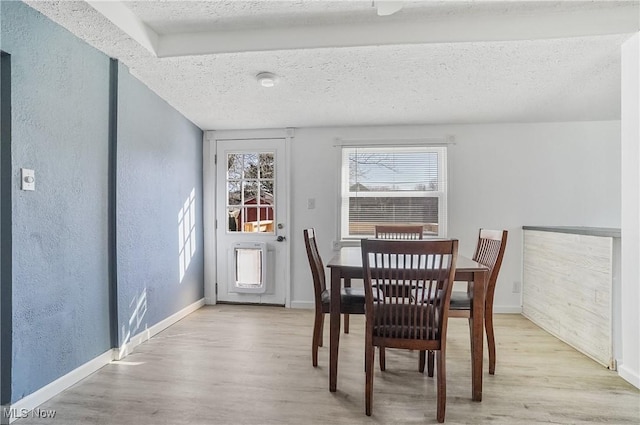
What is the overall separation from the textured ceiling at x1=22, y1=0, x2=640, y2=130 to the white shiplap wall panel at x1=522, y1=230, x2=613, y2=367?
4.23 ft

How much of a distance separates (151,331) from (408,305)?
2.36m

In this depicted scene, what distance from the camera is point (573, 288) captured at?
8.92 feet

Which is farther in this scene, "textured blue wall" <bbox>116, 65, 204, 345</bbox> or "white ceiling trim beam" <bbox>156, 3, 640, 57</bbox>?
"textured blue wall" <bbox>116, 65, 204, 345</bbox>

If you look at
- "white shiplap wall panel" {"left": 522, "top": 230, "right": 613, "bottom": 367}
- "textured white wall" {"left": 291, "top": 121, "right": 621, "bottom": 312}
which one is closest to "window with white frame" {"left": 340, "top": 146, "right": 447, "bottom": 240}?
"textured white wall" {"left": 291, "top": 121, "right": 621, "bottom": 312}

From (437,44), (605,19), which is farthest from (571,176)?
Result: (437,44)

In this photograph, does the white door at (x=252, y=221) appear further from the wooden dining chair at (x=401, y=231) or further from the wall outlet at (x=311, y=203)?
the wooden dining chair at (x=401, y=231)

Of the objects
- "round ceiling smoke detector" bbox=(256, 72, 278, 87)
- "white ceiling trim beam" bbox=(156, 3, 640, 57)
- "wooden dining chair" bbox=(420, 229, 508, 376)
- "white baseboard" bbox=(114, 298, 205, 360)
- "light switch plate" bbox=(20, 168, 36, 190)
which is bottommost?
"white baseboard" bbox=(114, 298, 205, 360)

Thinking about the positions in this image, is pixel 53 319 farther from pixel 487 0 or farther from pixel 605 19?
pixel 605 19

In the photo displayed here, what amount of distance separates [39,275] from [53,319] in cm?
29

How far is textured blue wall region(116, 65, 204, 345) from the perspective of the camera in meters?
2.53

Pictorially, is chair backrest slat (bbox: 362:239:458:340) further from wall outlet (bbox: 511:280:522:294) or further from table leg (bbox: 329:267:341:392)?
wall outlet (bbox: 511:280:522:294)

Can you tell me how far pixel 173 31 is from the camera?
7.32ft

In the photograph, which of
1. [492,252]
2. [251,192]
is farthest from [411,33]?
[251,192]

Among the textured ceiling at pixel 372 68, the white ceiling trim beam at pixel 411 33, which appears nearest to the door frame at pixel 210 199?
the textured ceiling at pixel 372 68
